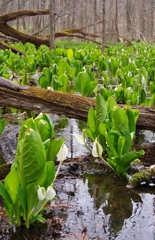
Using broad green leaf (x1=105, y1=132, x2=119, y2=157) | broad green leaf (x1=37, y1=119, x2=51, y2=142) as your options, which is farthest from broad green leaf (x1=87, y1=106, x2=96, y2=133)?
broad green leaf (x1=37, y1=119, x2=51, y2=142)

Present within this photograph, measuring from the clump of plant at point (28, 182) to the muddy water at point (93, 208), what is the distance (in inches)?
4.1

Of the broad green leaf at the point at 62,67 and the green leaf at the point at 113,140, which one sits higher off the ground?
the broad green leaf at the point at 62,67

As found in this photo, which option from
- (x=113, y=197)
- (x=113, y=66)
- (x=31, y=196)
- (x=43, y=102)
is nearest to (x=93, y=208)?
(x=113, y=197)

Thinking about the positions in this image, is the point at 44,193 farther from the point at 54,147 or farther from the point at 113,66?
the point at 113,66

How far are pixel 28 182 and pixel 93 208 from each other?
0.55 meters

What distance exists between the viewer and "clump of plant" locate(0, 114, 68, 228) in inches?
71.9

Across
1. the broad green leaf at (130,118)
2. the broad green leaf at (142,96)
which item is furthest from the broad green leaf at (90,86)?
the broad green leaf at (130,118)

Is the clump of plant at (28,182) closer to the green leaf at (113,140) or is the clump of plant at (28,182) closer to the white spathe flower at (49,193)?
the white spathe flower at (49,193)

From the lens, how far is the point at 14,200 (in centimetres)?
192

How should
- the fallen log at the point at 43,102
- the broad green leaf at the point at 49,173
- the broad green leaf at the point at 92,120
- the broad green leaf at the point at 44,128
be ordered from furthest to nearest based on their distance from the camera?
1. the fallen log at the point at 43,102
2. the broad green leaf at the point at 92,120
3. the broad green leaf at the point at 44,128
4. the broad green leaf at the point at 49,173

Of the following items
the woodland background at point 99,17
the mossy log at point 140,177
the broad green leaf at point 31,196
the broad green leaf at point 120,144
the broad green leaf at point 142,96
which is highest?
the woodland background at point 99,17

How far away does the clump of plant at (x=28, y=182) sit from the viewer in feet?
5.99

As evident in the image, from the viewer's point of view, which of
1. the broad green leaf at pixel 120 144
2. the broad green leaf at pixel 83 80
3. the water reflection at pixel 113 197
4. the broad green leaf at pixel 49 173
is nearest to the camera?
the broad green leaf at pixel 49 173

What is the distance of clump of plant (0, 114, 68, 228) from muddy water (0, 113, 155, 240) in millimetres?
104
